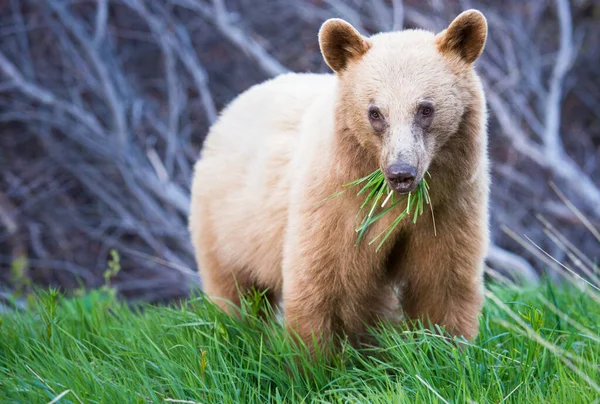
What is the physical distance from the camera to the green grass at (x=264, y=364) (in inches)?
125

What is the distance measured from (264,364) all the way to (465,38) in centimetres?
167

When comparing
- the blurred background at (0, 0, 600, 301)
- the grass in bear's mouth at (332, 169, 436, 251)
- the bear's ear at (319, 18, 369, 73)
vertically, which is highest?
the bear's ear at (319, 18, 369, 73)

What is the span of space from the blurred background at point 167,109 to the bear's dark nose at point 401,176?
479 cm

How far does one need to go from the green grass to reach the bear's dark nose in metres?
0.65

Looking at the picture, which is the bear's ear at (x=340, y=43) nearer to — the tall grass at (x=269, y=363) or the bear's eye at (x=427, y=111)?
the bear's eye at (x=427, y=111)

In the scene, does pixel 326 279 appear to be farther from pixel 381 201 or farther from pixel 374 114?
pixel 374 114

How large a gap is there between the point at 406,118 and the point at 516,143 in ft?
16.2

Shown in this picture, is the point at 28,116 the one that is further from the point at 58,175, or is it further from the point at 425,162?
the point at 425,162

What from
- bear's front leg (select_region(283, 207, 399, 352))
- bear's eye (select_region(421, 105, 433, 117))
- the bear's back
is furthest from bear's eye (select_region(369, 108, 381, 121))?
the bear's back

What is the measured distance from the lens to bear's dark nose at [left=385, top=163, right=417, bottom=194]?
315 cm

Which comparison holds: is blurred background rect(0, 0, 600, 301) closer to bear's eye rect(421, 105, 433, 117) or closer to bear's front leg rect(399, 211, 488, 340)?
bear's front leg rect(399, 211, 488, 340)

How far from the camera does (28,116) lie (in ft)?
30.0

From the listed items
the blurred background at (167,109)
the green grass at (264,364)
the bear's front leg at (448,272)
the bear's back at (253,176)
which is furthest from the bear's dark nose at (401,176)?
the blurred background at (167,109)

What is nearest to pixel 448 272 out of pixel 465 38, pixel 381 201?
pixel 381 201
